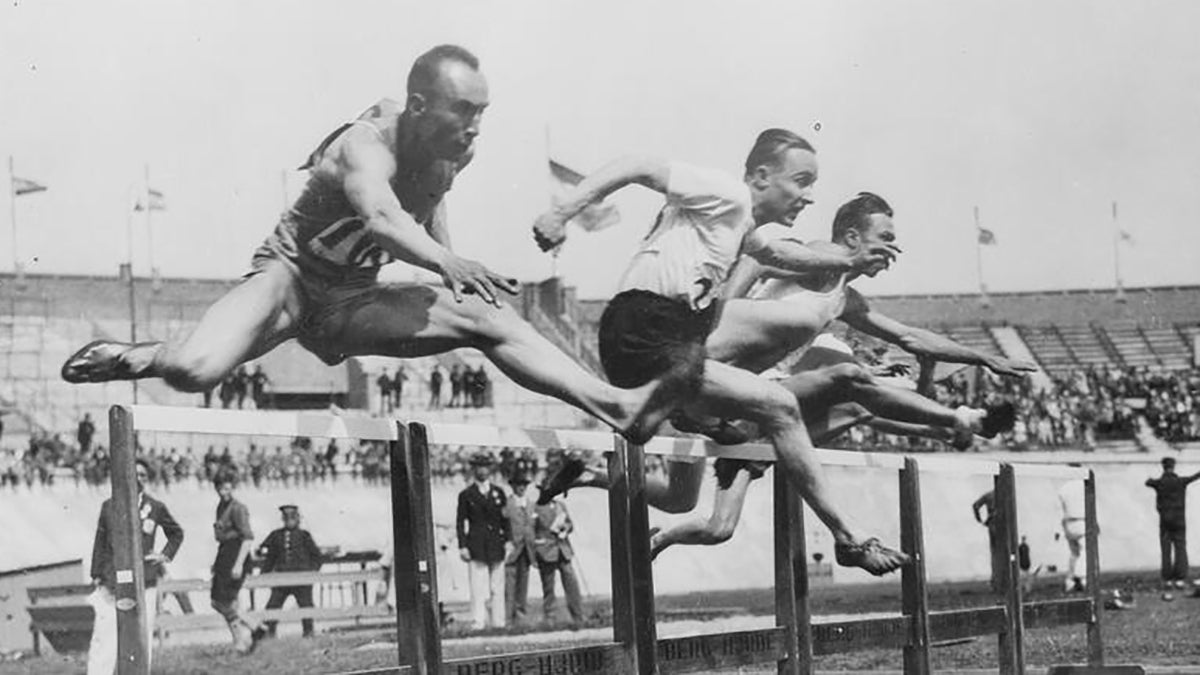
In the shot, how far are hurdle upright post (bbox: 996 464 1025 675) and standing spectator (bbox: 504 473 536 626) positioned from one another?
22.5 feet

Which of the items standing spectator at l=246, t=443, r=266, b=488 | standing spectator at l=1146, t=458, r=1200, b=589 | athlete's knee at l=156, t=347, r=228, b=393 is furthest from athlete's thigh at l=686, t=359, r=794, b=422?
standing spectator at l=246, t=443, r=266, b=488

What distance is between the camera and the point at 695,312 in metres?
7.02

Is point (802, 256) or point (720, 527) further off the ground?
point (802, 256)

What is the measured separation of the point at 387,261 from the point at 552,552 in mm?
10297

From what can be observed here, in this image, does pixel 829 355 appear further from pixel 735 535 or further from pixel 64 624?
pixel 735 535

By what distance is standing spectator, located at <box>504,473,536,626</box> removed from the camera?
1576 cm

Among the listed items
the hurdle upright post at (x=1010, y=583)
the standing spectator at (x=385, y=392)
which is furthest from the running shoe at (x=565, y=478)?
the standing spectator at (x=385, y=392)

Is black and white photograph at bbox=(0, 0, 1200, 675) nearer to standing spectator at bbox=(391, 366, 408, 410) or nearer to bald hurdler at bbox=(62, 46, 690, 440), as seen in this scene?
bald hurdler at bbox=(62, 46, 690, 440)

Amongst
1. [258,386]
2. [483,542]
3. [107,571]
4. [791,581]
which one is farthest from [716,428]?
[258,386]

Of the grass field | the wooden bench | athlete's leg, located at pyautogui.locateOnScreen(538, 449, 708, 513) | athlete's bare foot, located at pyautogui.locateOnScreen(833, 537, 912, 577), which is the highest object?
athlete's leg, located at pyautogui.locateOnScreen(538, 449, 708, 513)

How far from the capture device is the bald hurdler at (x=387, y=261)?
548 cm

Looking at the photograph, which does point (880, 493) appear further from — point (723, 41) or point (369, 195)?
point (369, 195)

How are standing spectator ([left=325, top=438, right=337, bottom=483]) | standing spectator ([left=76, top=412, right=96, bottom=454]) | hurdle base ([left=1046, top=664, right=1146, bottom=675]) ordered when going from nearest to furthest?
hurdle base ([left=1046, top=664, right=1146, bottom=675])
standing spectator ([left=76, top=412, right=96, bottom=454])
standing spectator ([left=325, top=438, right=337, bottom=483])

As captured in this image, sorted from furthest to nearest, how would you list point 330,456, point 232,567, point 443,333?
point 330,456 < point 232,567 < point 443,333
